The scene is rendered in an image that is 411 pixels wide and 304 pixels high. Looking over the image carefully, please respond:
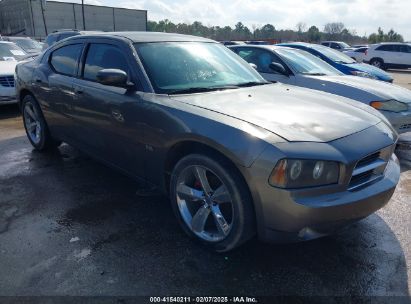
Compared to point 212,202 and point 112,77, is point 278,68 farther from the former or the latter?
point 212,202

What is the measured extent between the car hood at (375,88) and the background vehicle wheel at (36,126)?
4341 mm

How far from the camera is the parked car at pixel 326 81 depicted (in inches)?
215

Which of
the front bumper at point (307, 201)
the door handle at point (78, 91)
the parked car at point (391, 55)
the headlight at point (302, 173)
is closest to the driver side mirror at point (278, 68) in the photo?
the door handle at point (78, 91)

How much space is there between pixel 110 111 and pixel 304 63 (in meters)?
4.48

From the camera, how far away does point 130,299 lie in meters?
2.35

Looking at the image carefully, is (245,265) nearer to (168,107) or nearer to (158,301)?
(158,301)

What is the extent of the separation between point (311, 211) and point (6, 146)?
508 cm

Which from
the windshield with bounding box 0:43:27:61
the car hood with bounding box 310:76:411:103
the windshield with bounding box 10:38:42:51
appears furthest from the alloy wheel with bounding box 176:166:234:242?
the windshield with bounding box 10:38:42:51

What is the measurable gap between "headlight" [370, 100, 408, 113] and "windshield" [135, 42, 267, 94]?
98.5 inches

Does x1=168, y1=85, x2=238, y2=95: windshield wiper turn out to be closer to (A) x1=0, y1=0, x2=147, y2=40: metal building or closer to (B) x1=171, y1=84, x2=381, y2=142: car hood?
(B) x1=171, y1=84, x2=381, y2=142: car hood

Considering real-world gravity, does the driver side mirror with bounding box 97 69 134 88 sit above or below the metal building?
above

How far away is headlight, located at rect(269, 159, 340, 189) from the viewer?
229 cm

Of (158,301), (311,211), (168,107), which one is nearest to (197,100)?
(168,107)

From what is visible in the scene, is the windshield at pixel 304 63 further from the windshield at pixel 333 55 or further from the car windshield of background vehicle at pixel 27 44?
the car windshield of background vehicle at pixel 27 44
